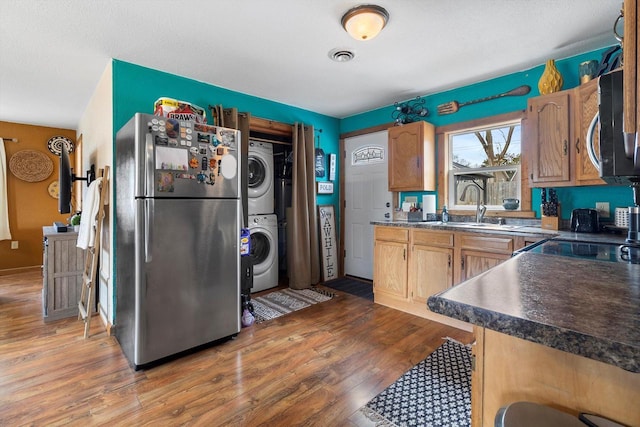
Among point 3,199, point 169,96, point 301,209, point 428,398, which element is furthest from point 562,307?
point 3,199

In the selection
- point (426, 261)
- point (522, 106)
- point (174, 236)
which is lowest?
point (426, 261)

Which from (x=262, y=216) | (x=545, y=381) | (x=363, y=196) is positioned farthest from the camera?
(x=363, y=196)

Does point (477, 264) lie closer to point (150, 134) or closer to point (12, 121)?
point (150, 134)

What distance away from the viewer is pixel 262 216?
382 centimetres

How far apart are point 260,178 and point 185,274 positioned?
1.89 m

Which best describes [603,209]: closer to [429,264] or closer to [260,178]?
[429,264]

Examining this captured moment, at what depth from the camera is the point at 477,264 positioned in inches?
102

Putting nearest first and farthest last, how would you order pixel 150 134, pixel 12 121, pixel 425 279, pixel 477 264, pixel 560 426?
pixel 560 426
pixel 150 134
pixel 477 264
pixel 425 279
pixel 12 121

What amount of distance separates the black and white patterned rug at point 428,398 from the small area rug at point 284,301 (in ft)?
4.82

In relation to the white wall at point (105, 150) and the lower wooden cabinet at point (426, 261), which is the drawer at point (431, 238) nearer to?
the lower wooden cabinet at point (426, 261)

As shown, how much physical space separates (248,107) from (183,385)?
2804 millimetres

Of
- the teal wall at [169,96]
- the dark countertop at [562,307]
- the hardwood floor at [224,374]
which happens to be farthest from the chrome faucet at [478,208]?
the teal wall at [169,96]

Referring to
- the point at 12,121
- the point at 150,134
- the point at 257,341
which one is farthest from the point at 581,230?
the point at 12,121

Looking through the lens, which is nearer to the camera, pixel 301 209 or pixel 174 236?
pixel 174 236
